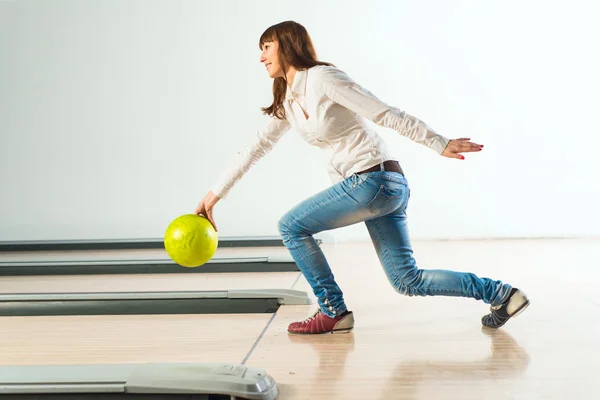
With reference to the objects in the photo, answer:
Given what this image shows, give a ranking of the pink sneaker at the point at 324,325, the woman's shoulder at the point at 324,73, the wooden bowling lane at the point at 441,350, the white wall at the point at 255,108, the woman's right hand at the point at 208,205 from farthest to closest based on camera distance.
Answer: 1. the white wall at the point at 255,108
2. the woman's right hand at the point at 208,205
3. the pink sneaker at the point at 324,325
4. the woman's shoulder at the point at 324,73
5. the wooden bowling lane at the point at 441,350

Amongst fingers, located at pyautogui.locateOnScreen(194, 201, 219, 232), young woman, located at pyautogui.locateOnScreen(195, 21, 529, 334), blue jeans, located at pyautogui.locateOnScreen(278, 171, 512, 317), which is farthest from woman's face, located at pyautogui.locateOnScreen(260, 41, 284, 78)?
fingers, located at pyautogui.locateOnScreen(194, 201, 219, 232)

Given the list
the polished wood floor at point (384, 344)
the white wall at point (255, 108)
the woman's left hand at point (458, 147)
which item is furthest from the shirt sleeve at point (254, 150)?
the white wall at point (255, 108)

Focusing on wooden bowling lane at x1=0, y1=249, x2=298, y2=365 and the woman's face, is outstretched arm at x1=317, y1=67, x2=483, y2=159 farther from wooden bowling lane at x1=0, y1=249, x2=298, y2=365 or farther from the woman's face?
wooden bowling lane at x1=0, y1=249, x2=298, y2=365

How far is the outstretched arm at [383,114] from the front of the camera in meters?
2.21

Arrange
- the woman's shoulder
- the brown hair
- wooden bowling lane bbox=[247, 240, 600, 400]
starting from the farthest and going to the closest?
the brown hair → the woman's shoulder → wooden bowling lane bbox=[247, 240, 600, 400]

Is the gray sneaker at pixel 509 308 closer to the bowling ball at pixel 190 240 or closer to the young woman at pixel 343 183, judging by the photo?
the young woman at pixel 343 183

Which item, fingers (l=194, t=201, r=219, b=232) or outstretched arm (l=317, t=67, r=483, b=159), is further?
fingers (l=194, t=201, r=219, b=232)

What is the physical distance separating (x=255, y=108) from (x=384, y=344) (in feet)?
14.5

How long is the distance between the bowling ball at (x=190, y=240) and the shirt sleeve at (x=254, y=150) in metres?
0.15

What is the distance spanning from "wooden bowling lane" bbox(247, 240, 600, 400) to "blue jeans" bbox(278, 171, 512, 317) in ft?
0.56

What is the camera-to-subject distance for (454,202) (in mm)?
6387

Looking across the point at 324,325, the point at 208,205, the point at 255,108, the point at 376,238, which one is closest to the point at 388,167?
the point at 376,238

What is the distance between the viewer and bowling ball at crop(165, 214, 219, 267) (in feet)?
8.95

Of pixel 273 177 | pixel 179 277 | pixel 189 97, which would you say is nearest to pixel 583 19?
pixel 273 177
